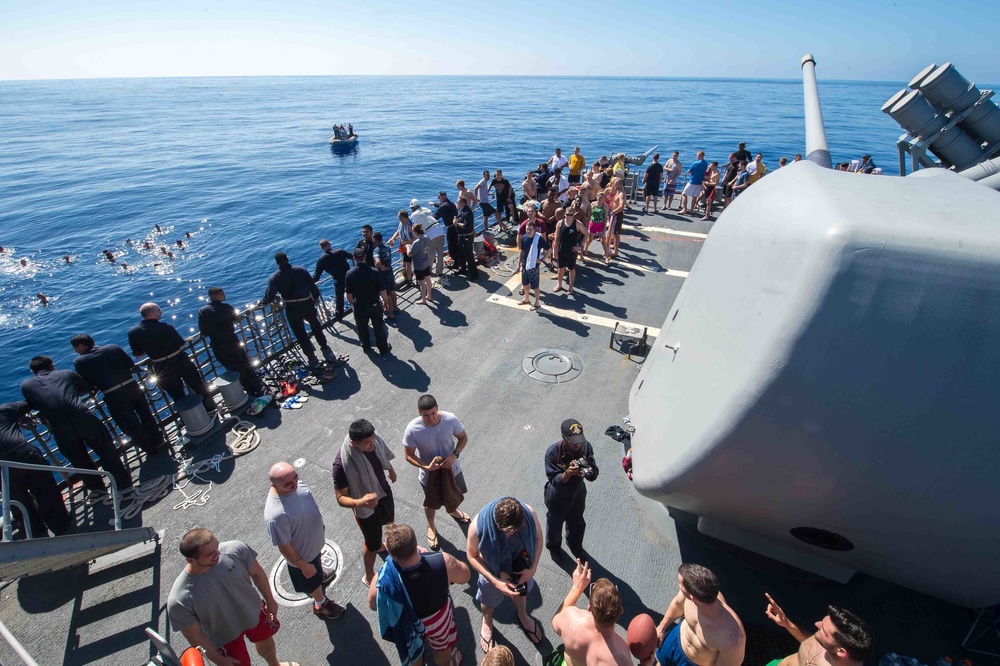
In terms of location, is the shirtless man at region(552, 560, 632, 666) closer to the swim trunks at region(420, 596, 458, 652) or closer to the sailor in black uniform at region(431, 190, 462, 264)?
the swim trunks at region(420, 596, 458, 652)

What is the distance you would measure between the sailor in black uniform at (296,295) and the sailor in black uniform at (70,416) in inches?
112

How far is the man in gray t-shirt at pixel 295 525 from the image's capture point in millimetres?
3742

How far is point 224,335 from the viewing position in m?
7.11

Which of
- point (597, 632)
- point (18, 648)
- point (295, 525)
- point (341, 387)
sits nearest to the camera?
point (18, 648)

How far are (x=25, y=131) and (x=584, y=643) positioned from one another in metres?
129

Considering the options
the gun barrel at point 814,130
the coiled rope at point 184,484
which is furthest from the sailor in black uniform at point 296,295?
the gun barrel at point 814,130

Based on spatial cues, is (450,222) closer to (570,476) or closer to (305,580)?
(570,476)

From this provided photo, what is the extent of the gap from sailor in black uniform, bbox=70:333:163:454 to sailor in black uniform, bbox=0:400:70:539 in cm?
70

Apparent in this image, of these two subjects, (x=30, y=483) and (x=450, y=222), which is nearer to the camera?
(x=30, y=483)

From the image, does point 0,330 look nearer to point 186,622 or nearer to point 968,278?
point 186,622

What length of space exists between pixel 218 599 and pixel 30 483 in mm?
3701

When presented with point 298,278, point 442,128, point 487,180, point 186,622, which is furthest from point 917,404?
point 442,128

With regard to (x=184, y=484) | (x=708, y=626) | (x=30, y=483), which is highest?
(x=708, y=626)

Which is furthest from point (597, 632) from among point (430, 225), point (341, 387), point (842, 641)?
point (430, 225)
